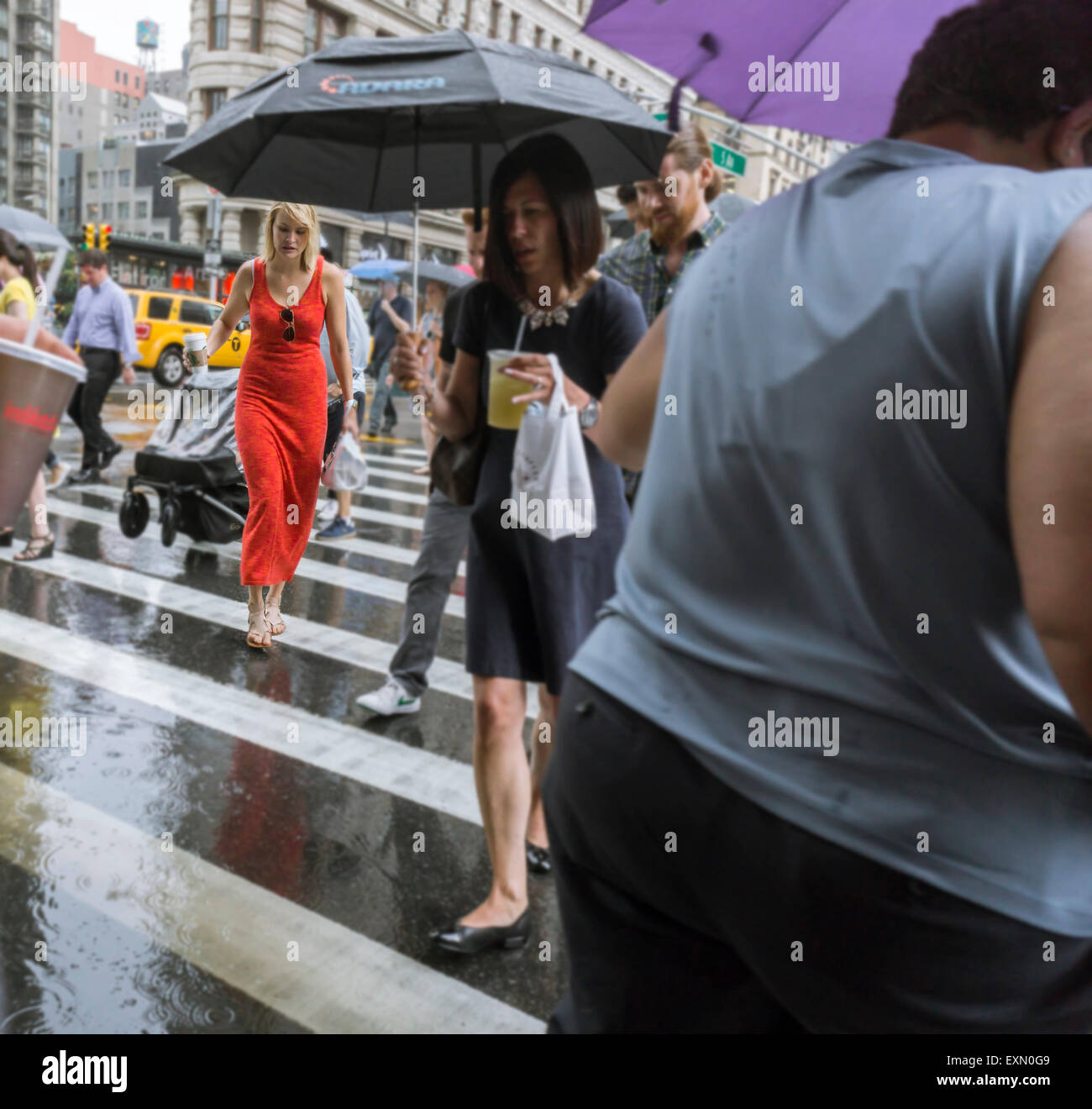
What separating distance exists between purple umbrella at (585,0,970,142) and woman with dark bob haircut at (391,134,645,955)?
0.59 ft

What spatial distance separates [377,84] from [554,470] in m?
0.57

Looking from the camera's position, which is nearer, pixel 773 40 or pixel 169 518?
pixel 169 518

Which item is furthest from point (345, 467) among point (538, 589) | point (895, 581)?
point (538, 589)

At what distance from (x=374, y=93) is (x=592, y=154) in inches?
23.0

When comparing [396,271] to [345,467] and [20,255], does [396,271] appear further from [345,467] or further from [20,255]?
[20,255]

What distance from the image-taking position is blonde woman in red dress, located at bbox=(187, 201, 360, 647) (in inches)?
34.6

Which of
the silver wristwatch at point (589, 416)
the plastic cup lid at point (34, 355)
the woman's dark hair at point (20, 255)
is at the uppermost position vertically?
the woman's dark hair at point (20, 255)

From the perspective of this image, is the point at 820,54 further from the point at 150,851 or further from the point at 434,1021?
the point at 150,851

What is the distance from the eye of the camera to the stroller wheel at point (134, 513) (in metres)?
1.34

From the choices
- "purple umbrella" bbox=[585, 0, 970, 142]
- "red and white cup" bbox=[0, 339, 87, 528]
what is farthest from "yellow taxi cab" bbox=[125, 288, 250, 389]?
"purple umbrella" bbox=[585, 0, 970, 142]

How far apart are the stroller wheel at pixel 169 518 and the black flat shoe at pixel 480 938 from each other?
2339 millimetres

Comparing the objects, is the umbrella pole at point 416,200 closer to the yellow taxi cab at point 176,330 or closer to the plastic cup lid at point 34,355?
the yellow taxi cab at point 176,330

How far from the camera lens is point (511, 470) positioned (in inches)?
71.4

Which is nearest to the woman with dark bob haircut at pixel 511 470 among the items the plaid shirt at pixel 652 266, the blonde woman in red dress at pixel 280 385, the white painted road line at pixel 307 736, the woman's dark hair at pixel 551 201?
the woman's dark hair at pixel 551 201
